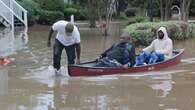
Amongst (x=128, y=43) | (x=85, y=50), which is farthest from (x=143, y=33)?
(x=128, y=43)

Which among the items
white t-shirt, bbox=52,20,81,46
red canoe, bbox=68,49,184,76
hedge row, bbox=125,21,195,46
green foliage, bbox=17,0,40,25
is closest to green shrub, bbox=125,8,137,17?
green foliage, bbox=17,0,40,25

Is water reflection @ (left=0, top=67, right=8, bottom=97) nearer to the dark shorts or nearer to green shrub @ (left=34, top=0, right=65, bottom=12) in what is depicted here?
the dark shorts

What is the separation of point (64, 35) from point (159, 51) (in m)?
3.26

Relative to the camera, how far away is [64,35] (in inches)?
581

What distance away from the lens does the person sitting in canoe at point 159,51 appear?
1592 centimetres

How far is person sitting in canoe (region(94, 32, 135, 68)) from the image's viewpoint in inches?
587

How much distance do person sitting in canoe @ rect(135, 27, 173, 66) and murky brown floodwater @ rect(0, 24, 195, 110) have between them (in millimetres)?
504

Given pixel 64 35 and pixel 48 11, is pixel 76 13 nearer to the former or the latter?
pixel 48 11

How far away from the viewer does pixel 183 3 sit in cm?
3434

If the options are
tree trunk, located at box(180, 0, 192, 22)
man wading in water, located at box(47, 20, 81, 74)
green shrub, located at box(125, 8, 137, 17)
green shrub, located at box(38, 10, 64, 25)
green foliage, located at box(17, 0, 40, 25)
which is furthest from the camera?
green shrub, located at box(125, 8, 137, 17)

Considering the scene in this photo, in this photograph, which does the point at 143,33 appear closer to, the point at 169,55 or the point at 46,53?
the point at 46,53

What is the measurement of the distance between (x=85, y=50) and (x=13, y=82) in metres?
8.80

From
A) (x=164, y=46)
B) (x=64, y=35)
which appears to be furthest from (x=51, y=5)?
(x=64, y=35)

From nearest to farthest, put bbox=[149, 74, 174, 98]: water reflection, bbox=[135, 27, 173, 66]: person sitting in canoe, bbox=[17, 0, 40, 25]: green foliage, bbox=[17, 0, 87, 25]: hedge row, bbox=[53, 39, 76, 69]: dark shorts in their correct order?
bbox=[149, 74, 174, 98]: water reflection
bbox=[53, 39, 76, 69]: dark shorts
bbox=[135, 27, 173, 66]: person sitting in canoe
bbox=[17, 0, 40, 25]: green foliage
bbox=[17, 0, 87, 25]: hedge row
